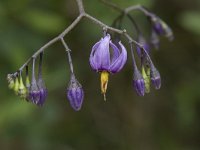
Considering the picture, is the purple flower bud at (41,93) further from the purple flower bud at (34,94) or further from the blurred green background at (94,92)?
the blurred green background at (94,92)

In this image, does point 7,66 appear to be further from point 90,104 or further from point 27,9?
point 90,104

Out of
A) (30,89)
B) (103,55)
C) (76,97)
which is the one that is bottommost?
(76,97)

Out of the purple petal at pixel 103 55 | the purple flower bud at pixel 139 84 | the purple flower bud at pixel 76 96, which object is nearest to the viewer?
the purple petal at pixel 103 55

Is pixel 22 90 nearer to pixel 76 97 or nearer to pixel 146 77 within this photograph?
pixel 76 97

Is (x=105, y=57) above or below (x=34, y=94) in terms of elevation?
above

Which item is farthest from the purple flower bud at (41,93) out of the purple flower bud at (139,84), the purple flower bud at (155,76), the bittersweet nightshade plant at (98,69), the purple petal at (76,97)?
the purple flower bud at (155,76)

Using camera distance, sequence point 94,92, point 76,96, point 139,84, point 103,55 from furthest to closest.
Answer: point 94,92
point 139,84
point 76,96
point 103,55

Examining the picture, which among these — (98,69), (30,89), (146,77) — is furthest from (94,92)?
(98,69)
